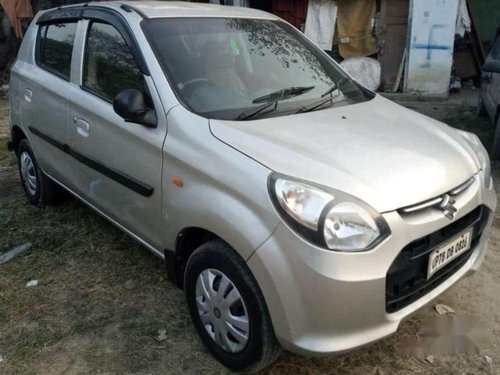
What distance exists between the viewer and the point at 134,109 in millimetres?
2646

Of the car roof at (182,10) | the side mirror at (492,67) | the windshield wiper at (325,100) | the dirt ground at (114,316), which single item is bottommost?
the dirt ground at (114,316)

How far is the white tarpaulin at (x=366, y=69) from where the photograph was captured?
10.0 m

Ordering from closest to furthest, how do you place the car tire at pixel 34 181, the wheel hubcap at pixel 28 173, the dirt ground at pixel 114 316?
the dirt ground at pixel 114 316
the car tire at pixel 34 181
the wheel hubcap at pixel 28 173

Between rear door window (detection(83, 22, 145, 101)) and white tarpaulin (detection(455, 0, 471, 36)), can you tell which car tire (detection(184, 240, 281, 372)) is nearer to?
rear door window (detection(83, 22, 145, 101))

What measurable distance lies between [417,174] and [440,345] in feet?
3.45

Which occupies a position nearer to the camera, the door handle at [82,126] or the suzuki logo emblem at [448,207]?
the suzuki logo emblem at [448,207]

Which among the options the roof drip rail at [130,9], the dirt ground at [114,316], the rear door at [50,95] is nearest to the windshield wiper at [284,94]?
the roof drip rail at [130,9]

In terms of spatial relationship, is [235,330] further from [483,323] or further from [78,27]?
[78,27]

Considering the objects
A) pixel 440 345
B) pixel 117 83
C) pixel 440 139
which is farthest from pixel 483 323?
pixel 117 83

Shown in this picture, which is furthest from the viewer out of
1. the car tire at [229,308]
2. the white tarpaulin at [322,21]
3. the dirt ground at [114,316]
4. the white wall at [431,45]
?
the white tarpaulin at [322,21]

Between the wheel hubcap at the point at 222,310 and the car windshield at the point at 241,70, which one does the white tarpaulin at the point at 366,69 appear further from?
the wheel hubcap at the point at 222,310

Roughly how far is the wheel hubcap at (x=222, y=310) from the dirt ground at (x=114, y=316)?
0.21 m

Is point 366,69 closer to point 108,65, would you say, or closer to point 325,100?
point 325,100

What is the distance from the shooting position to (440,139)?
2686 mm
